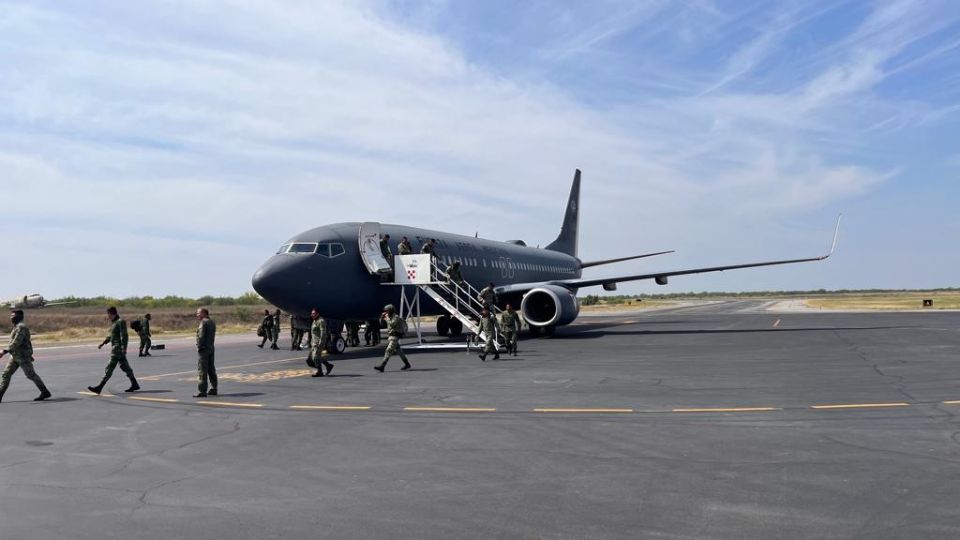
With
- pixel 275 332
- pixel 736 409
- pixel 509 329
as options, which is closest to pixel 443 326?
pixel 275 332

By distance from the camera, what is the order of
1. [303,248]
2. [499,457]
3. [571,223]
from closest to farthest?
[499,457], [303,248], [571,223]

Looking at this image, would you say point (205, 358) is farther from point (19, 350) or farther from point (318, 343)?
point (318, 343)

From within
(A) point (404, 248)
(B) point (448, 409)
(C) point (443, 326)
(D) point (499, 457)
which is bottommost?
(D) point (499, 457)

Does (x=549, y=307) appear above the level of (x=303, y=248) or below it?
below

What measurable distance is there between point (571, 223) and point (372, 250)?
3103 cm

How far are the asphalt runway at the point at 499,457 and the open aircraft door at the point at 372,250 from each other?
8765 millimetres

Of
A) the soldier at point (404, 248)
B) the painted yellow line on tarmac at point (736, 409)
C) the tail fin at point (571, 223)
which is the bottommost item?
the painted yellow line on tarmac at point (736, 409)

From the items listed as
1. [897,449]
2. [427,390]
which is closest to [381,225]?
[427,390]

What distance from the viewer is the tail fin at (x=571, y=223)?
55156 mm

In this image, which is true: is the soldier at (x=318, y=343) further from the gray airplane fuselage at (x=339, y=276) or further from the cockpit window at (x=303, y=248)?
the cockpit window at (x=303, y=248)

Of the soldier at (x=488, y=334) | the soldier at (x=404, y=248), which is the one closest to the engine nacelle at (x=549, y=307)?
the soldier at (x=404, y=248)

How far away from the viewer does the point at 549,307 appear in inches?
1308

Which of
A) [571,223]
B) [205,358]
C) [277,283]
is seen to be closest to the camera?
[205,358]

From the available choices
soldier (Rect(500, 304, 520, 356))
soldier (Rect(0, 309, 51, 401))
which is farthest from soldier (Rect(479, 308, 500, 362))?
soldier (Rect(0, 309, 51, 401))
